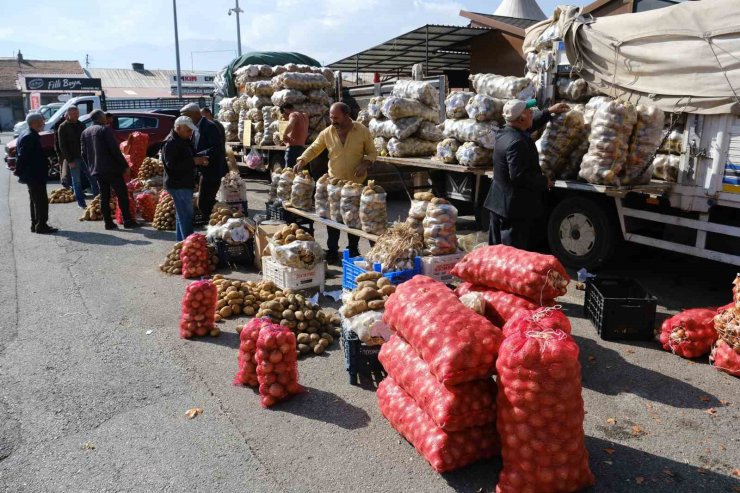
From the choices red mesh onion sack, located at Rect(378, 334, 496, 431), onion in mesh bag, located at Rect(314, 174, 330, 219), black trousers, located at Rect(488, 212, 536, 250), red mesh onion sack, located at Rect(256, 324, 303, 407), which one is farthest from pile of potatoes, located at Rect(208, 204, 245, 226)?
red mesh onion sack, located at Rect(378, 334, 496, 431)

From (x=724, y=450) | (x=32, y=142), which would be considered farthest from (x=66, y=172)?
(x=724, y=450)

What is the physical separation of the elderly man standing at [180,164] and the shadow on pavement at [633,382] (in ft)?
19.6

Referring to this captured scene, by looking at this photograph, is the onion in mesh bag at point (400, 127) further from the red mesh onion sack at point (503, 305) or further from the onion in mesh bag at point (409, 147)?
the red mesh onion sack at point (503, 305)

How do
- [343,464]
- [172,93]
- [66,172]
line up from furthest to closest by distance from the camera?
[172,93]
[66,172]
[343,464]

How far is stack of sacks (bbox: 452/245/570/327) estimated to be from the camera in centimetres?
448

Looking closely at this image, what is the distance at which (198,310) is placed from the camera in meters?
5.63

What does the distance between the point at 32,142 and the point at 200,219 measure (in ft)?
10.6

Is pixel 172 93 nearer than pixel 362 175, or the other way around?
pixel 362 175

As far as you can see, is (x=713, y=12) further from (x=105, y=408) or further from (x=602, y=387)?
(x=105, y=408)

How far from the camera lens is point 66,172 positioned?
49.0ft

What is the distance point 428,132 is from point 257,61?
9.41m

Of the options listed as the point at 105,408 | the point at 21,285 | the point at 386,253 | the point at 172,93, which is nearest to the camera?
the point at 105,408

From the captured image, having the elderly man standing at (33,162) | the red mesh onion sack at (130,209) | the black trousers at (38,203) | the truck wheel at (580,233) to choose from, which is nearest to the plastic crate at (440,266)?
the truck wheel at (580,233)

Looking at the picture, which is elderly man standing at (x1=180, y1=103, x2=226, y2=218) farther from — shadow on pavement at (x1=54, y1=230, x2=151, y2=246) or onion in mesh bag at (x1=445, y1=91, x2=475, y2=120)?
onion in mesh bag at (x1=445, y1=91, x2=475, y2=120)
